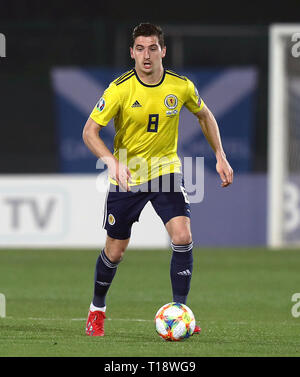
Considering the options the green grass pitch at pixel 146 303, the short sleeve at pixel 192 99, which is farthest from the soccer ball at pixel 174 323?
the short sleeve at pixel 192 99

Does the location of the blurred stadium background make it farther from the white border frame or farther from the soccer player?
the soccer player

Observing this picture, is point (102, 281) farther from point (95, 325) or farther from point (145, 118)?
point (145, 118)

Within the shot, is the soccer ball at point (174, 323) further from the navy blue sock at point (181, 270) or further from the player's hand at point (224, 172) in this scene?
the player's hand at point (224, 172)

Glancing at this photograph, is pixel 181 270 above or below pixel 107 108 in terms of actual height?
below

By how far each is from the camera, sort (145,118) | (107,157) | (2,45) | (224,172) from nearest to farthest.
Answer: (107,157), (145,118), (224,172), (2,45)

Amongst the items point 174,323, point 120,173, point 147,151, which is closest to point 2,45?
point 147,151

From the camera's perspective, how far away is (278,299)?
451 inches

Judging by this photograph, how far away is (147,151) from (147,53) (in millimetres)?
729

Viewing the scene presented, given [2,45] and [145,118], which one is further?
[2,45]

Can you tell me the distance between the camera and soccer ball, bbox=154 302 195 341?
761 cm

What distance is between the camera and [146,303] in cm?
1094

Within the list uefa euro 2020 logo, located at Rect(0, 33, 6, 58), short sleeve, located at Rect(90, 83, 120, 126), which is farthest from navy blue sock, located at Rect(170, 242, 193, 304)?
uefa euro 2020 logo, located at Rect(0, 33, 6, 58)

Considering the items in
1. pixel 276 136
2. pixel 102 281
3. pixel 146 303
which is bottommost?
pixel 102 281
